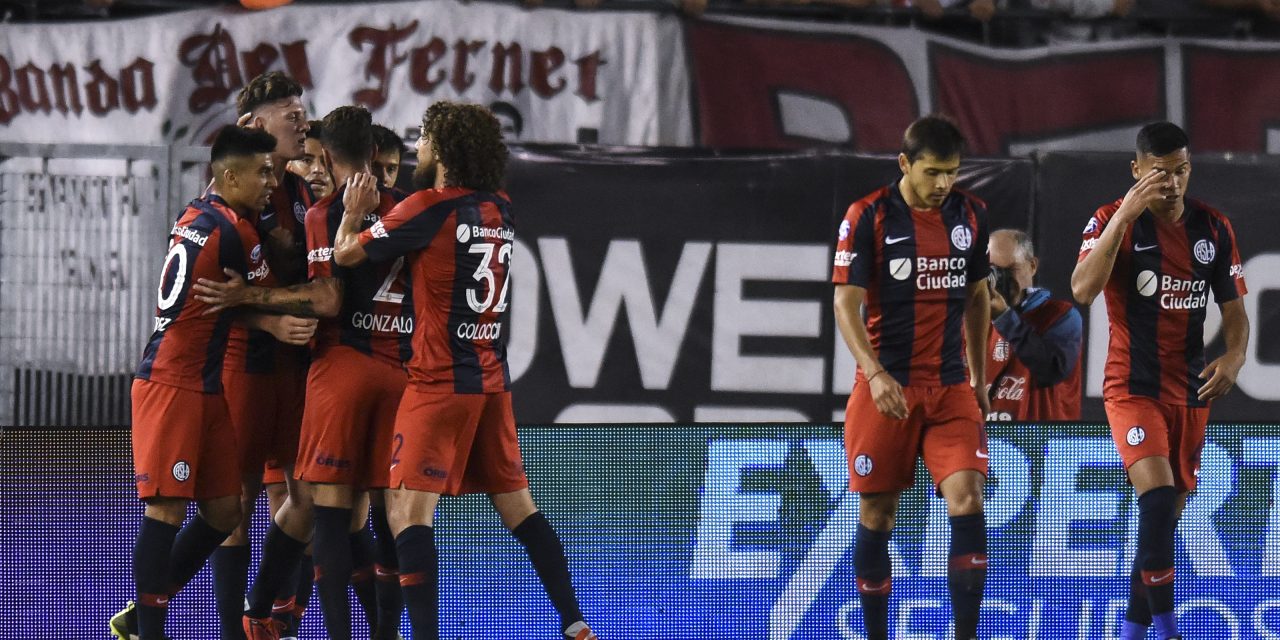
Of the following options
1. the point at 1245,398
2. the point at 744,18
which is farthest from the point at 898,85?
the point at 1245,398

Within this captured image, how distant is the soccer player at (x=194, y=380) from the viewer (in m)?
5.51

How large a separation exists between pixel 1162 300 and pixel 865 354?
1335 millimetres

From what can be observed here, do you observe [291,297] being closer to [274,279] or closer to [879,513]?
[274,279]

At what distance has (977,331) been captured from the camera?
6.16 m

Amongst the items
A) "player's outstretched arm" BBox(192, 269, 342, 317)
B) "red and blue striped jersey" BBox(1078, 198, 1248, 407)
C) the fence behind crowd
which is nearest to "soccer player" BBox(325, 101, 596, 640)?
"player's outstretched arm" BBox(192, 269, 342, 317)

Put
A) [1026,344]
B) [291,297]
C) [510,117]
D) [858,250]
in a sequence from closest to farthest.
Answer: [291,297], [858,250], [1026,344], [510,117]

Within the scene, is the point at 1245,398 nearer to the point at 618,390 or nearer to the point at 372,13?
the point at 618,390

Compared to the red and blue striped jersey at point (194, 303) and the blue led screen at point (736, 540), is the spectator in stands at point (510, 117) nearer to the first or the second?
the blue led screen at point (736, 540)

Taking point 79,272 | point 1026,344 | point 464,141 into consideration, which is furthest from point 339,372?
point 79,272

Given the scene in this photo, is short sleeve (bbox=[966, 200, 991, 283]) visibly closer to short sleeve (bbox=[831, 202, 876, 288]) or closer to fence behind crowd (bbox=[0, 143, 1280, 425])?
short sleeve (bbox=[831, 202, 876, 288])

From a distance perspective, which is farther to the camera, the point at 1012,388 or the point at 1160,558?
the point at 1012,388

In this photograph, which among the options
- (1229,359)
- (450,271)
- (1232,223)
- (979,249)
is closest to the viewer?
(450,271)

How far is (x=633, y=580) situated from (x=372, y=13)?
5.57 meters

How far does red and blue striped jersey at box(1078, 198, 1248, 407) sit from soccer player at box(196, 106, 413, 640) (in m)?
2.75
